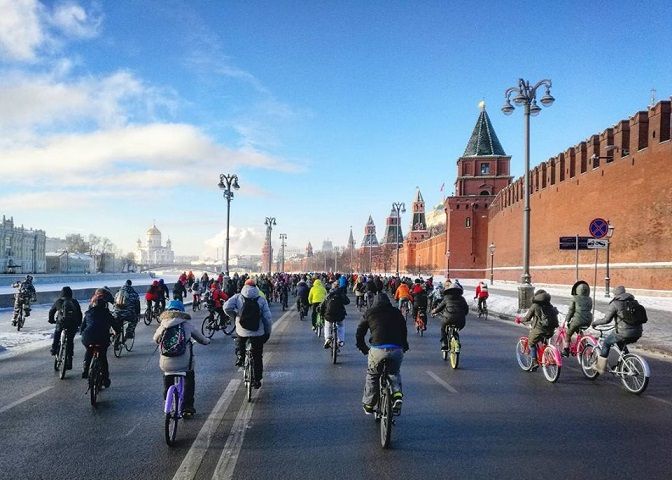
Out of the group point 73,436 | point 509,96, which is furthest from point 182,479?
point 509,96

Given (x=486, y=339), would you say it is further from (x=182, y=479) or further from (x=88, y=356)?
(x=182, y=479)

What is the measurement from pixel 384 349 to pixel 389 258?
122147mm

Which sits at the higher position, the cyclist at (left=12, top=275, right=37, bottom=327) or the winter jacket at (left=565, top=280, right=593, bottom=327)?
the winter jacket at (left=565, top=280, right=593, bottom=327)

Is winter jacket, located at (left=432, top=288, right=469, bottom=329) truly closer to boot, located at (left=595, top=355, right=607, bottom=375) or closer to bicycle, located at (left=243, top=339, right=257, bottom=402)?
boot, located at (left=595, top=355, right=607, bottom=375)

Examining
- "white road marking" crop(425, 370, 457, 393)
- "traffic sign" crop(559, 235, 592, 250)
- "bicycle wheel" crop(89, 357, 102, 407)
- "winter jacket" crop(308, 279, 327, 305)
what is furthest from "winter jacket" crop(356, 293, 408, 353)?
"traffic sign" crop(559, 235, 592, 250)

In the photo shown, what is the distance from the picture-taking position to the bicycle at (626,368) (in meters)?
8.51

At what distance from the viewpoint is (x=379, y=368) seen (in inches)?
243

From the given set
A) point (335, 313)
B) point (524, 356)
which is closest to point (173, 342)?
point (335, 313)

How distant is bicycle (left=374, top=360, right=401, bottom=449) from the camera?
573 cm

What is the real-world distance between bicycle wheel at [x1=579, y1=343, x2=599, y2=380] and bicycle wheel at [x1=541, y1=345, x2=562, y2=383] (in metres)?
0.73

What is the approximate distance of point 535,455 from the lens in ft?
18.2

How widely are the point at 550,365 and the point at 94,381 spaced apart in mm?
7190

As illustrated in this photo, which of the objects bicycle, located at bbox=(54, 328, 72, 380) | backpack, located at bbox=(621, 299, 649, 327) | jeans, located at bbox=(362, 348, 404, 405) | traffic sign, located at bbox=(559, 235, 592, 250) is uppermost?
traffic sign, located at bbox=(559, 235, 592, 250)

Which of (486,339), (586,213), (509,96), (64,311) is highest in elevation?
(509,96)
